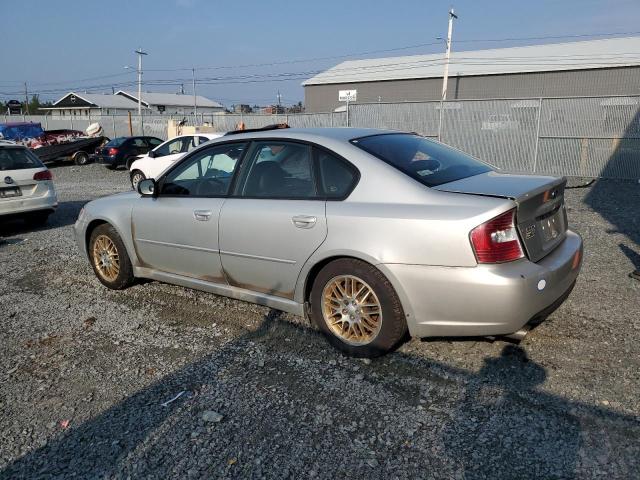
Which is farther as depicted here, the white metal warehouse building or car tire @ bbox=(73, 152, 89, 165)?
the white metal warehouse building

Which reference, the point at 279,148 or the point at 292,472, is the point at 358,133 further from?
the point at 292,472

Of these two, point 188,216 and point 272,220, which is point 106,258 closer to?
point 188,216

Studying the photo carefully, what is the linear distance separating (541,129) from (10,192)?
13014 millimetres

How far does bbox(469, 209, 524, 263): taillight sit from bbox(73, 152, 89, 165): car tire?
936 inches

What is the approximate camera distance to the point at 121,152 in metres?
20.4

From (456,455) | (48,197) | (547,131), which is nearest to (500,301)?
(456,455)

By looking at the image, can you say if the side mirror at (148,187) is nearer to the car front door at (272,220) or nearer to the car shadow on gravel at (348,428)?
the car front door at (272,220)

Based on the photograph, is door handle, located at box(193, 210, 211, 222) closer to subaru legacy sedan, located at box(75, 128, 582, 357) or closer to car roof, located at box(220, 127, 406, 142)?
subaru legacy sedan, located at box(75, 128, 582, 357)

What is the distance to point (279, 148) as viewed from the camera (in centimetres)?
402

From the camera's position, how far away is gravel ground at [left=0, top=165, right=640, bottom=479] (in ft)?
8.41

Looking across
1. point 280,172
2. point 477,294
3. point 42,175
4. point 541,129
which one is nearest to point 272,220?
point 280,172

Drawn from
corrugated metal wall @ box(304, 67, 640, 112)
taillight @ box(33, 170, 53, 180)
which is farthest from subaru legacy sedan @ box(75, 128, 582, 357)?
corrugated metal wall @ box(304, 67, 640, 112)

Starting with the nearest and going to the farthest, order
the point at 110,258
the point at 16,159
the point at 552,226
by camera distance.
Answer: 1. the point at 552,226
2. the point at 110,258
3. the point at 16,159

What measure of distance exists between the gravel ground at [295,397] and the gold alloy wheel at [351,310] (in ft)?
0.64
